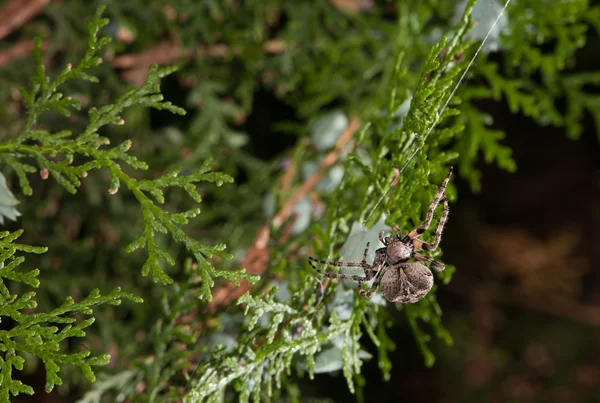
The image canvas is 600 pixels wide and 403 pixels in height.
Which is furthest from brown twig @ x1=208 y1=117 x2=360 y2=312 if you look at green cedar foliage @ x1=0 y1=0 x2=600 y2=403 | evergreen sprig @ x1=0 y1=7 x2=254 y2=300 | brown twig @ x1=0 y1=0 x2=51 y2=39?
brown twig @ x1=0 y1=0 x2=51 y2=39

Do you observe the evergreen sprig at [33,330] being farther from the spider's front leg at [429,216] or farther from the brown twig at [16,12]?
the brown twig at [16,12]

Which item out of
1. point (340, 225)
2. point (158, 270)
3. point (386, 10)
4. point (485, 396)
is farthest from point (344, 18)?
point (485, 396)

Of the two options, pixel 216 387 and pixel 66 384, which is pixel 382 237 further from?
pixel 66 384

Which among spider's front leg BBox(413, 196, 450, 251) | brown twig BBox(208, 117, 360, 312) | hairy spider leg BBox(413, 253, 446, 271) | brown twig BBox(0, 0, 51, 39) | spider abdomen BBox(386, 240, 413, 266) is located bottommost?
brown twig BBox(208, 117, 360, 312)

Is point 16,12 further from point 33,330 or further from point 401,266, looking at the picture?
point 401,266

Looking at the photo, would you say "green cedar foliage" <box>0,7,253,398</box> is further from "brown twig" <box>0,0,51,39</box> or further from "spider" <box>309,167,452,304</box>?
"brown twig" <box>0,0,51,39</box>
